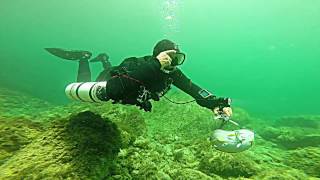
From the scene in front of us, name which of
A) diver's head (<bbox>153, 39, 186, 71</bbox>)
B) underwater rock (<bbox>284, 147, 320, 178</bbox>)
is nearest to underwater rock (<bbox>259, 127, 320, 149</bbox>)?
underwater rock (<bbox>284, 147, 320, 178</bbox>)

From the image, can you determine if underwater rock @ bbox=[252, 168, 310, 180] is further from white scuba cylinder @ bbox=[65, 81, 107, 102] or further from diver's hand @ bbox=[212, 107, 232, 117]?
white scuba cylinder @ bbox=[65, 81, 107, 102]

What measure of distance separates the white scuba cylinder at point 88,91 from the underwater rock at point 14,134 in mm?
947

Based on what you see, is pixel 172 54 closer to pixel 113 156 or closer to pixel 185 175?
pixel 113 156

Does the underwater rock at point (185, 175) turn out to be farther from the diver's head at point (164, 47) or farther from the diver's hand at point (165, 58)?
the diver's head at point (164, 47)

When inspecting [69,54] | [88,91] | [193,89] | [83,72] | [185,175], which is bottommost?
→ [185,175]

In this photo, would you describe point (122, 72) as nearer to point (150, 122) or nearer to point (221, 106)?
point (221, 106)

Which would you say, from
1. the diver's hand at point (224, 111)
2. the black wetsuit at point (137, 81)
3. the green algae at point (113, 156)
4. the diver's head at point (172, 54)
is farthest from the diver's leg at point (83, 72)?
the diver's hand at point (224, 111)

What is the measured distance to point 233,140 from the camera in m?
4.93

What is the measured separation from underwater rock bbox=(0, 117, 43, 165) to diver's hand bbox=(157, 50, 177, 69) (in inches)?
97.1

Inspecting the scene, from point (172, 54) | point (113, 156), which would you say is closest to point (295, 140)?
point (172, 54)

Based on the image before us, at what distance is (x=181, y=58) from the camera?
534 cm

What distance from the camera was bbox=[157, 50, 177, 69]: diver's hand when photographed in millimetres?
5098

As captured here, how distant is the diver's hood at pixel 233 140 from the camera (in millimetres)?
4926

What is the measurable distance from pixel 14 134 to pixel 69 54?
6545 millimetres
